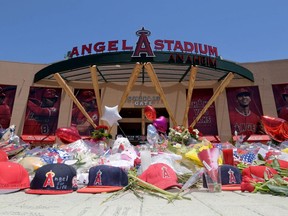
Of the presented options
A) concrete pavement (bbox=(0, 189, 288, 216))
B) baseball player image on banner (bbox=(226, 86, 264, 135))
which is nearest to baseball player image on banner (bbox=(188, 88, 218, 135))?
baseball player image on banner (bbox=(226, 86, 264, 135))

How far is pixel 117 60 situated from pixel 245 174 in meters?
13.7

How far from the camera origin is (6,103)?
25234 millimetres

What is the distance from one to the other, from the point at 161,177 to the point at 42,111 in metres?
24.1

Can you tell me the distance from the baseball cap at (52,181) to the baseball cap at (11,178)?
15.3 inches

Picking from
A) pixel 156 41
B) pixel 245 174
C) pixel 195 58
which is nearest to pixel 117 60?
pixel 156 41

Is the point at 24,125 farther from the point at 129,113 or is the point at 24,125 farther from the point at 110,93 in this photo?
the point at 129,113

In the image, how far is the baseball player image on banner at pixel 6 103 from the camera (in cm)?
2486

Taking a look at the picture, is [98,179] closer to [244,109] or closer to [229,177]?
[229,177]

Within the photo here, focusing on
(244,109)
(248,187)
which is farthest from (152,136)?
(244,109)

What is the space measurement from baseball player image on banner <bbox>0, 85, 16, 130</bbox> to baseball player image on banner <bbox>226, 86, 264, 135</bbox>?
77.4 ft

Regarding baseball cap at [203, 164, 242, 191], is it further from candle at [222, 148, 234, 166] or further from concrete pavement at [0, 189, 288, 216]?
candle at [222, 148, 234, 166]

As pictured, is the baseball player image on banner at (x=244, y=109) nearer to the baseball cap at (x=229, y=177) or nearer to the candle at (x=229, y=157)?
the candle at (x=229, y=157)

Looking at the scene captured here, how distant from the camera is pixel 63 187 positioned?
4246 millimetres

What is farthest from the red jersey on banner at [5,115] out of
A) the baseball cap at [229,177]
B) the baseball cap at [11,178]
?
the baseball cap at [229,177]
